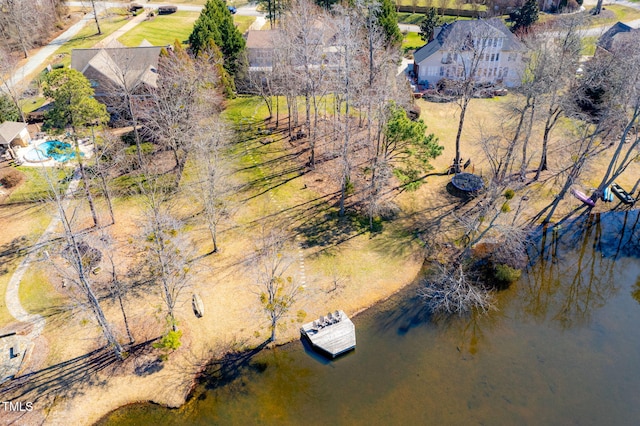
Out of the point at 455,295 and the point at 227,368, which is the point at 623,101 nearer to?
the point at 455,295

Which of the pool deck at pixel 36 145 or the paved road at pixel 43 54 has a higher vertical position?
the paved road at pixel 43 54

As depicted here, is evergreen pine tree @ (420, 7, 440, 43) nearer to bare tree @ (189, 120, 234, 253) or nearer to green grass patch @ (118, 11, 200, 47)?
green grass patch @ (118, 11, 200, 47)

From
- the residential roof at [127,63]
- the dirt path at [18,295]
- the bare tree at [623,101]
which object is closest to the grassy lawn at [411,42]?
the bare tree at [623,101]

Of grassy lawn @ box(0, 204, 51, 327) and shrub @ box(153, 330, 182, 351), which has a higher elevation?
grassy lawn @ box(0, 204, 51, 327)

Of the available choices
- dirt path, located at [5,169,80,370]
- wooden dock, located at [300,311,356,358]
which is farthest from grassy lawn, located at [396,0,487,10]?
dirt path, located at [5,169,80,370]

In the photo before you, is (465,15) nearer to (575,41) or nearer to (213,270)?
(575,41)

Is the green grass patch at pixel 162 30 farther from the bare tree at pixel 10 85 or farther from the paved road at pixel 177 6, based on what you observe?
the bare tree at pixel 10 85
